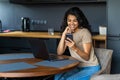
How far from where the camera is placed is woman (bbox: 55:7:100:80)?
2.71 meters

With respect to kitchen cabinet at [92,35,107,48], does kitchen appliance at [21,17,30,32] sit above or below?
above

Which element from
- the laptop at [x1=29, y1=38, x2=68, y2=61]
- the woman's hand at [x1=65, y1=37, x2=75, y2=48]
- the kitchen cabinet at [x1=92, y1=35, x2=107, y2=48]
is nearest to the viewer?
the laptop at [x1=29, y1=38, x2=68, y2=61]

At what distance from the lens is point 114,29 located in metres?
4.07

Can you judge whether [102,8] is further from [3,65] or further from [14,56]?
[3,65]

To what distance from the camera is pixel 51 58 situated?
2.72m

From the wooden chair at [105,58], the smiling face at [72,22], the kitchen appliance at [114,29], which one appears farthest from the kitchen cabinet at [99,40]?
the smiling face at [72,22]

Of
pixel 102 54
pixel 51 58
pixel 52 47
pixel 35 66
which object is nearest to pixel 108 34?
pixel 52 47

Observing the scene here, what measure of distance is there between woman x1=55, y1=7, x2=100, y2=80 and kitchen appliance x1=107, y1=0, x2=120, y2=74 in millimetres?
1190

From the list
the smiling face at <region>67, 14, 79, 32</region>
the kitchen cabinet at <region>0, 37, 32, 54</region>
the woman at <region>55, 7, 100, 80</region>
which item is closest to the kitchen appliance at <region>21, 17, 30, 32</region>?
the kitchen cabinet at <region>0, 37, 32, 54</region>

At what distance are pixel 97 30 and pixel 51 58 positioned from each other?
2.07m

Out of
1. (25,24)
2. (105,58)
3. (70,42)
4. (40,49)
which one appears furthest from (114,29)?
(40,49)

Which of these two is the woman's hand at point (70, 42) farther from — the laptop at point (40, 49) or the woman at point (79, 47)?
the laptop at point (40, 49)

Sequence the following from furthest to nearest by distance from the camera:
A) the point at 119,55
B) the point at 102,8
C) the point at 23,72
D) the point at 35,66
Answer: the point at 102,8 → the point at 119,55 → the point at 35,66 → the point at 23,72

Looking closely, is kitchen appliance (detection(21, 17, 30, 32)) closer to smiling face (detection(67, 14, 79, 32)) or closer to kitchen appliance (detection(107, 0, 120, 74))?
kitchen appliance (detection(107, 0, 120, 74))
